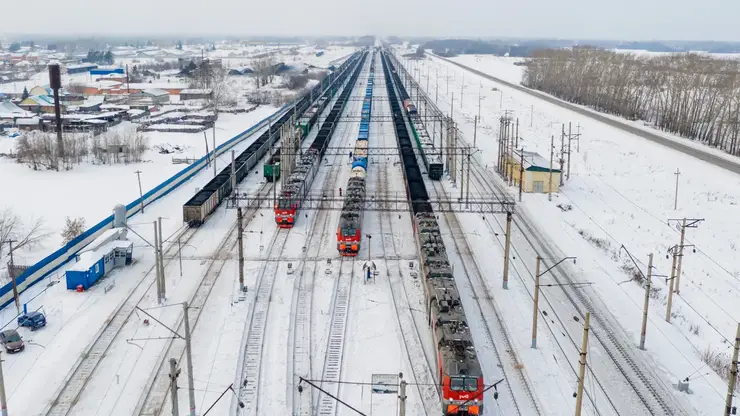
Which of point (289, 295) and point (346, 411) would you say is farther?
point (289, 295)

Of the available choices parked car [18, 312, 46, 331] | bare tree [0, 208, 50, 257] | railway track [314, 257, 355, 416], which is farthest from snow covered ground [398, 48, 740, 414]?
bare tree [0, 208, 50, 257]

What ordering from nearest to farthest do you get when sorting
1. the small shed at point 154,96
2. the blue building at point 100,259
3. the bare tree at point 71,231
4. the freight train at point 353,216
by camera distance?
the blue building at point 100,259
the freight train at point 353,216
the bare tree at point 71,231
the small shed at point 154,96

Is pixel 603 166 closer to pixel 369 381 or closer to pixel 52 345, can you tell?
pixel 369 381

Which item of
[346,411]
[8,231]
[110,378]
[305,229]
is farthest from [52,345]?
[305,229]

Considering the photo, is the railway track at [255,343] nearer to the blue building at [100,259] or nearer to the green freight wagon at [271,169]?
the blue building at [100,259]

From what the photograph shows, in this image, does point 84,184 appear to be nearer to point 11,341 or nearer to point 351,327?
point 11,341

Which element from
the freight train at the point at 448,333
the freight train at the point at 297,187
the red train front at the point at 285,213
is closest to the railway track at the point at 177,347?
the red train front at the point at 285,213

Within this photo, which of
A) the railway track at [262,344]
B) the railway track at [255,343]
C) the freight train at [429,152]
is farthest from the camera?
the freight train at [429,152]
